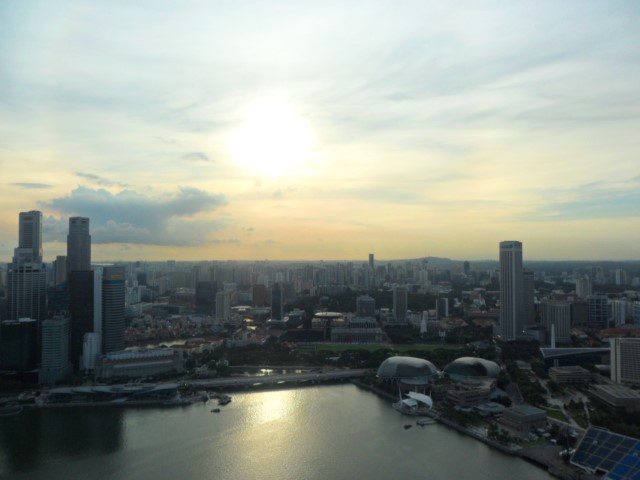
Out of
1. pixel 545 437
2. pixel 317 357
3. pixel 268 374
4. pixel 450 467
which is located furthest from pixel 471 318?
pixel 450 467

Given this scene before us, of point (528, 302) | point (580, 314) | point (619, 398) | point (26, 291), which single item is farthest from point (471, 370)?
point (26, 291)

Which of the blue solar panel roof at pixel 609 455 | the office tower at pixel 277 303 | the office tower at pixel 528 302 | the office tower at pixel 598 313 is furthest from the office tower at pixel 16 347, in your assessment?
the office tower at pixel 598 313

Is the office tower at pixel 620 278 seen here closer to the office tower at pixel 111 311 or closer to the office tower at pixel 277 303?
the office tower at pixel 277 303

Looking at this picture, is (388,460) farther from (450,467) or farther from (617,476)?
(617,476)

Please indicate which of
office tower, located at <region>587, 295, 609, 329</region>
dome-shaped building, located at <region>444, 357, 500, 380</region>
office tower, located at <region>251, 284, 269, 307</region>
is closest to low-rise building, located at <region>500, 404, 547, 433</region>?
dome-shaped building, located at <region>444, 357, 500, 380</region>

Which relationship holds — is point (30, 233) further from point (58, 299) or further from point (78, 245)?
point (58, 299)

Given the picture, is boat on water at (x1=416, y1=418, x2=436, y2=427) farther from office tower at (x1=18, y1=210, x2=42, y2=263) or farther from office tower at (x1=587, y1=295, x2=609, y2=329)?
office tower at (x1=18, y1=210, x2=42, y2=263)
